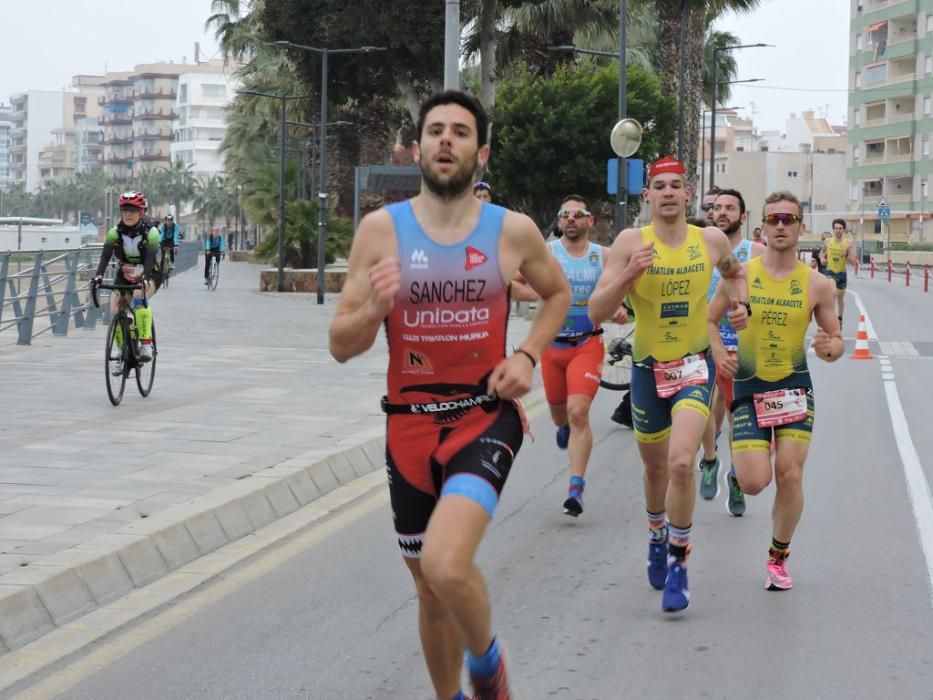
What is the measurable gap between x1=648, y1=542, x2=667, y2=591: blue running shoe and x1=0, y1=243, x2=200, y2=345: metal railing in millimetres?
14682

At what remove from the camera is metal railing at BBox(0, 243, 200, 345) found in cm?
2056

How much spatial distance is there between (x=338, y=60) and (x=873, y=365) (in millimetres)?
24900

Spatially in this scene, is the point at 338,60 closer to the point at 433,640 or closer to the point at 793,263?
the point at 793,263

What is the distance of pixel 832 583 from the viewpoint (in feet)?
24.0

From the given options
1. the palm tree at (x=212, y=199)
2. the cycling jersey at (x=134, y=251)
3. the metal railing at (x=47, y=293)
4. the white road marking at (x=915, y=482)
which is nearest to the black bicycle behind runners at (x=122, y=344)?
the cycling jersey at (x=134, y=251)

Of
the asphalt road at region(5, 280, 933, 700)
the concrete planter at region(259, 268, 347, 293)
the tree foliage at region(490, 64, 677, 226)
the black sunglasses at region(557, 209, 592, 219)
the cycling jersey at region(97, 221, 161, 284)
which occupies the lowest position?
the asphalt road at region(5, 280, 933, 700)

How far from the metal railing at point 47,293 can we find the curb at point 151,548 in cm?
1119

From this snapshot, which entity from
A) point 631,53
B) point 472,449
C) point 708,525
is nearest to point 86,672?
point 472,449

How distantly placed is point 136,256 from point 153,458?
4.07 m

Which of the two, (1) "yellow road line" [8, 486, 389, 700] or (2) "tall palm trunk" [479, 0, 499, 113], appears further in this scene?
(2) "tall palm trunk" [479, 0, 499, 113]

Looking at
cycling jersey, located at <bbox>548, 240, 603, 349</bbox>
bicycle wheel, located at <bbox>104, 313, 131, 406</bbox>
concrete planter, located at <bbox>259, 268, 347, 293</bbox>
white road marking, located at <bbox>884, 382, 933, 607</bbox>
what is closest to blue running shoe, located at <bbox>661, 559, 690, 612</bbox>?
white road marking, located at <bbox>884, 382, 933, 607</bbox>

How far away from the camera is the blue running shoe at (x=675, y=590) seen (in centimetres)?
657

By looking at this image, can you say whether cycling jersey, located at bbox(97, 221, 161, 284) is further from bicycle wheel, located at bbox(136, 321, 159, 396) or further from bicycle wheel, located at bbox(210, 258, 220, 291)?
bicycle wheel, located at bbox(210, 258, 220, 291)

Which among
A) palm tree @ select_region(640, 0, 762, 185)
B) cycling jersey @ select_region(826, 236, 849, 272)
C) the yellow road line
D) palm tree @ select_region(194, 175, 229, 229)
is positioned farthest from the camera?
palm tree @ select_region(194, 175, 229, 229)
